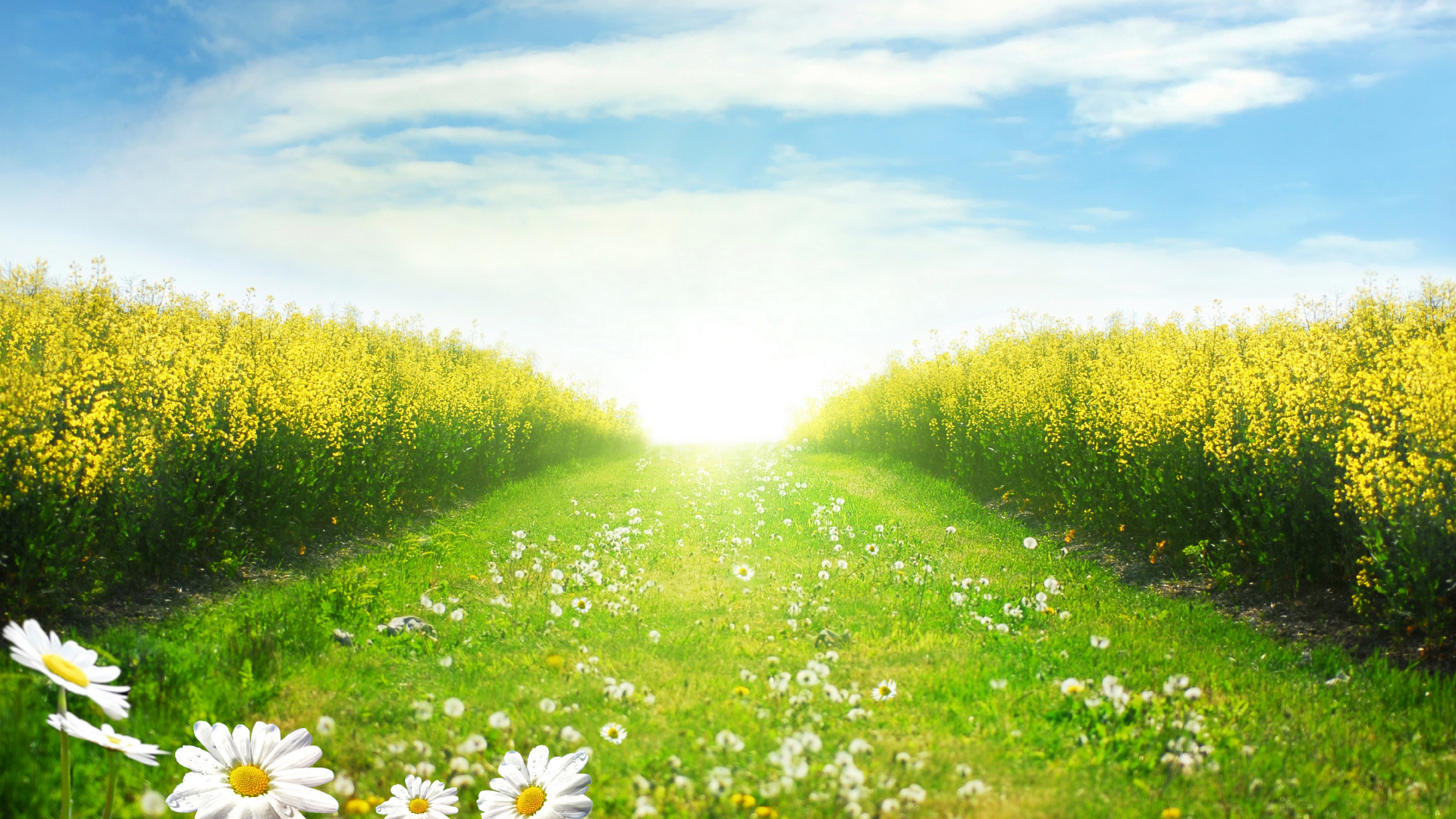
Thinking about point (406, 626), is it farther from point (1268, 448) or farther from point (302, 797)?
point (1268, 448)

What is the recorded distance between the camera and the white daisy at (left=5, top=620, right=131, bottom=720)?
1.51 metres

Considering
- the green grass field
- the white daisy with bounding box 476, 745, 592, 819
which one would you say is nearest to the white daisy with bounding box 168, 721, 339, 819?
the white daisy with bounding box 476, 745, 592, 819

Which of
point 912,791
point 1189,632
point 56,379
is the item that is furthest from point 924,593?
point 56,379

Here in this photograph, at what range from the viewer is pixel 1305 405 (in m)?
7.39

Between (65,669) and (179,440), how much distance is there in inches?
302

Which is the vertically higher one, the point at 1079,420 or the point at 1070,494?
the point at 1079,420

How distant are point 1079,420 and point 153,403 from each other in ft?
36.7

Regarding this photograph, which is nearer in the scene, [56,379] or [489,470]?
[56,379]

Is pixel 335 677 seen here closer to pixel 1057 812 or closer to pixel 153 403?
pixel 1057 812

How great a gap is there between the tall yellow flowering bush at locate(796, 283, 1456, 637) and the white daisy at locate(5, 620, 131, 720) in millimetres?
7105

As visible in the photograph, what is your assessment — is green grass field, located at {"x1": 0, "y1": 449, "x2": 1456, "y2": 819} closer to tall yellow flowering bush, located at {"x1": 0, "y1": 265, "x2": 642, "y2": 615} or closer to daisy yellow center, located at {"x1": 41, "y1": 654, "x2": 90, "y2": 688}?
tall yellow flowering bush, located at {"x1": 0, "y1": 265, "x2": 642, "y2": 615}

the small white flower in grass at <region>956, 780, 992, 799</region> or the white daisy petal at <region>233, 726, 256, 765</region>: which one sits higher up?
the white daisy petal at <region>233, 726, 256, 765</region>

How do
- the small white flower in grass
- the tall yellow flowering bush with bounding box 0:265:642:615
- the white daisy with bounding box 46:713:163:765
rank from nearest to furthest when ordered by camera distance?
the white daisy with bounding box 46:713:163:765
the small white flower in grass
the tall yellow flowering bush with bounding box 0:265:642:615

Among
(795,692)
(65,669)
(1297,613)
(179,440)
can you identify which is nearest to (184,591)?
(179,440)
